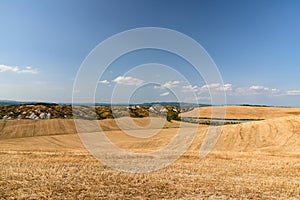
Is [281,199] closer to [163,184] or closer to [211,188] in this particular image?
[211,188]

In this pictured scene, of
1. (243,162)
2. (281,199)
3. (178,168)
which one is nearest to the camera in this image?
(281,199)

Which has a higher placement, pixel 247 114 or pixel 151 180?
pixel 247 114

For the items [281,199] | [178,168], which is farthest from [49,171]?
[281,199]

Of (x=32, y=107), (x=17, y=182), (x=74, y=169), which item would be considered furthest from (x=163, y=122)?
(x=32, y=107)

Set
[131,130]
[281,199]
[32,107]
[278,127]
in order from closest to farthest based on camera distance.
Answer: [281,199] → [278,127] → [131,130] → [32,107]

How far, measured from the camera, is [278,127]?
2008 inches

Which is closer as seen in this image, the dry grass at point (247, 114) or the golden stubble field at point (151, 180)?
the golden stubble field at point (151, 180)

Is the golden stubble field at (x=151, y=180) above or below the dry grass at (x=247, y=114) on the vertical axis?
below

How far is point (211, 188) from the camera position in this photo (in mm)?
15555

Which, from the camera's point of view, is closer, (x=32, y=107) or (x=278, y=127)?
(x=278, y=127)

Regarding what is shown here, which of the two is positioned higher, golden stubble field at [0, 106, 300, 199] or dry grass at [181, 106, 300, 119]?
dry grass at [181, 106, 300, 119]

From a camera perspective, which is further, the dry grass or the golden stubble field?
the dry grass

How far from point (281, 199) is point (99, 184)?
910 cm

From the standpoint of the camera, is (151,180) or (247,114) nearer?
(151,180)
